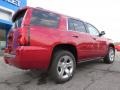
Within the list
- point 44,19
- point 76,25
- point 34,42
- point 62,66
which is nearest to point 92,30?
point 76,25

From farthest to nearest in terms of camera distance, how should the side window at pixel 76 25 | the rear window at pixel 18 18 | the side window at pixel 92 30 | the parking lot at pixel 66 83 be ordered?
the side window at pixel 92 30 < the side window at pixel 76 25 < the rear window at pixel 18 18 < the parking lot at pixel 66 83

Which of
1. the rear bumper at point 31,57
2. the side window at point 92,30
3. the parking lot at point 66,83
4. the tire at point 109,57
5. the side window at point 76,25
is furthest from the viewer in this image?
the tire at point 109,57

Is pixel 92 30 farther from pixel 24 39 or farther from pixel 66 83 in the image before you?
pixel 24 39

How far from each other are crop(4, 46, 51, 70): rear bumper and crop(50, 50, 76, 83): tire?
0.24 meters

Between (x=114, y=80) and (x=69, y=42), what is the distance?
159 cm

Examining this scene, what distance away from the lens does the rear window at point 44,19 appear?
4.93 metres

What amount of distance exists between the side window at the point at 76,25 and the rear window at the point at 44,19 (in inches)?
23.4

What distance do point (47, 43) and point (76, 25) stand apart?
67.6 inches

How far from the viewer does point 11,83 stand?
5332mm

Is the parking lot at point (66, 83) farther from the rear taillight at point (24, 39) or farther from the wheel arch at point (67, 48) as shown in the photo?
the rear taillight at point (24, 39)

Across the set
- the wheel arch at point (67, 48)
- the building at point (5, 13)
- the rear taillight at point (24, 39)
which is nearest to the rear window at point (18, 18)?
the rear taillight at point (24, 39)

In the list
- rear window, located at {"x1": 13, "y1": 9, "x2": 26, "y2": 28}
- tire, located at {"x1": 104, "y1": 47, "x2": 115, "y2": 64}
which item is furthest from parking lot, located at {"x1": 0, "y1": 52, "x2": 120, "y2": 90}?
tire, located at {"x1": 104, "y1": 47, "x2": 115, "y2": 64}

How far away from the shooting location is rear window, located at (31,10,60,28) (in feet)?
16.2

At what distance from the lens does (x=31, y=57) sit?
4.61 m
